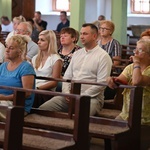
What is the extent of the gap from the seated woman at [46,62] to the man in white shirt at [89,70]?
0.21m

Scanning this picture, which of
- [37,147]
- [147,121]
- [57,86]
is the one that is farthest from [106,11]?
[37,147]

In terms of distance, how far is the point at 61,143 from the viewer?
404cm

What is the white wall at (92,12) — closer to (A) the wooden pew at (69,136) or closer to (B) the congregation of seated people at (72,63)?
(B) the congregation of seated people at (72,63)

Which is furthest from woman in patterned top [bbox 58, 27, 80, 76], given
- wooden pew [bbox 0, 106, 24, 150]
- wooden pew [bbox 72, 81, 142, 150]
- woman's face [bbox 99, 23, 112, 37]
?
wooden pew [bbox 0, 106, 24, 150]

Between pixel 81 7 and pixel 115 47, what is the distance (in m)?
3.70

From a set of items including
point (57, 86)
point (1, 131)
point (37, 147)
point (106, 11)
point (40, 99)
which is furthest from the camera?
point (106, 11)

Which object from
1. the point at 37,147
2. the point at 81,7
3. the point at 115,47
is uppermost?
the point at 81,7

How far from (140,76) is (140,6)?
12934 mm

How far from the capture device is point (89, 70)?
555cm

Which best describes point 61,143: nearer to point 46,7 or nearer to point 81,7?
point 81,7

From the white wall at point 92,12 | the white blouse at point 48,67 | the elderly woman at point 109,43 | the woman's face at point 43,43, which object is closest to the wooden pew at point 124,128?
the white blouse at point 48,67

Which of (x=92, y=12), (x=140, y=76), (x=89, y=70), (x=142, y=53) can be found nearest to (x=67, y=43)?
(x=89, y=70)

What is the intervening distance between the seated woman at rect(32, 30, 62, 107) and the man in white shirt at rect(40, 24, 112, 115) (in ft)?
0.70

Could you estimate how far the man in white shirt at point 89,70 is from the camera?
212 inches
